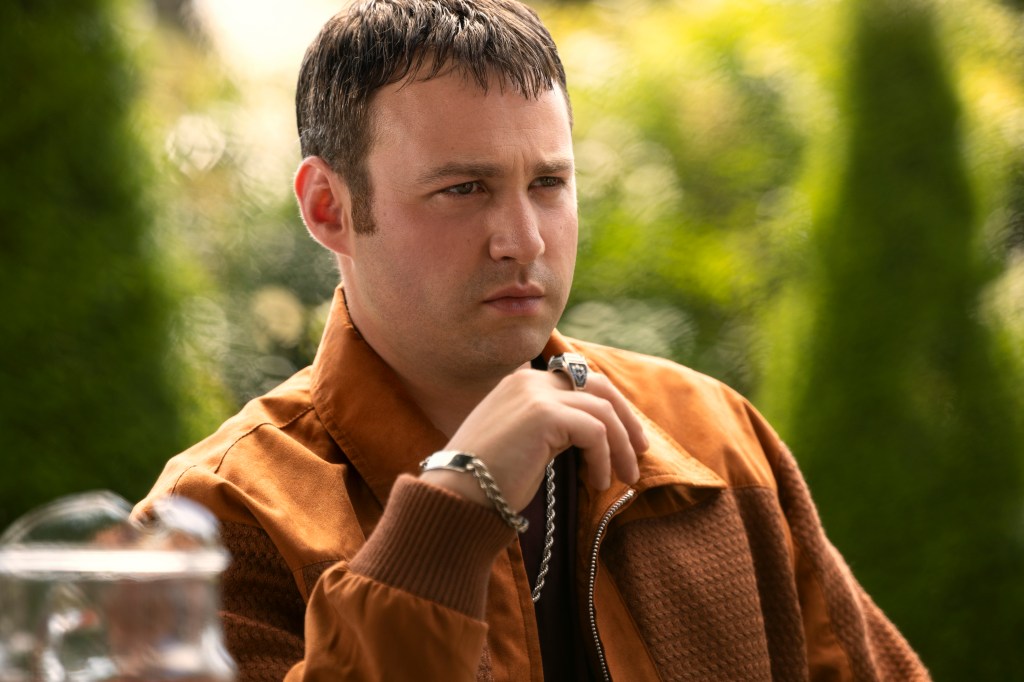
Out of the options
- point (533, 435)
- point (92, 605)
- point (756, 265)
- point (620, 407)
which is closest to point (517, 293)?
point (620, 407)

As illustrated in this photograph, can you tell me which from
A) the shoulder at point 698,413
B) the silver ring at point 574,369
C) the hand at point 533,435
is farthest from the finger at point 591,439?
the shoulder at point 698,413

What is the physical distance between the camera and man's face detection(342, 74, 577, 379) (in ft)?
6.37

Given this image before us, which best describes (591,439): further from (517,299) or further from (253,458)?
(253,458)

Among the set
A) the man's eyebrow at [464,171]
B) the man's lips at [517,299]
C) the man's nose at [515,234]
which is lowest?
the man's lips at [517,299]

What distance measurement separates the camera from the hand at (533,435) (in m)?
1.63

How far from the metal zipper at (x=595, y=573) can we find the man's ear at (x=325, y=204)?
587 millimetres

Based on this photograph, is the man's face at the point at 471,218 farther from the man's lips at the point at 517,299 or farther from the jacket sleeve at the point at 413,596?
the jacket sleeve at the point at 413,596

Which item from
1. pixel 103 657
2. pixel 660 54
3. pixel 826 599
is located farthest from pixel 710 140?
pixel 103 657

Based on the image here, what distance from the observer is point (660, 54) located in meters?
5.83

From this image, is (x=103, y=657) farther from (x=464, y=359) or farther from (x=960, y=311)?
(x=960, y=311)

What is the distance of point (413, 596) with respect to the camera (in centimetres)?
155

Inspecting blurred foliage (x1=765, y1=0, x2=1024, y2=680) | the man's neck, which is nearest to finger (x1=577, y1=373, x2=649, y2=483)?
the man's neck

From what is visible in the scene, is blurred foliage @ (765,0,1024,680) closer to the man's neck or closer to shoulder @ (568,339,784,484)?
shoulder @ (568,339,784,484)

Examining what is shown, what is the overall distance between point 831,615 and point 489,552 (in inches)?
32.6
